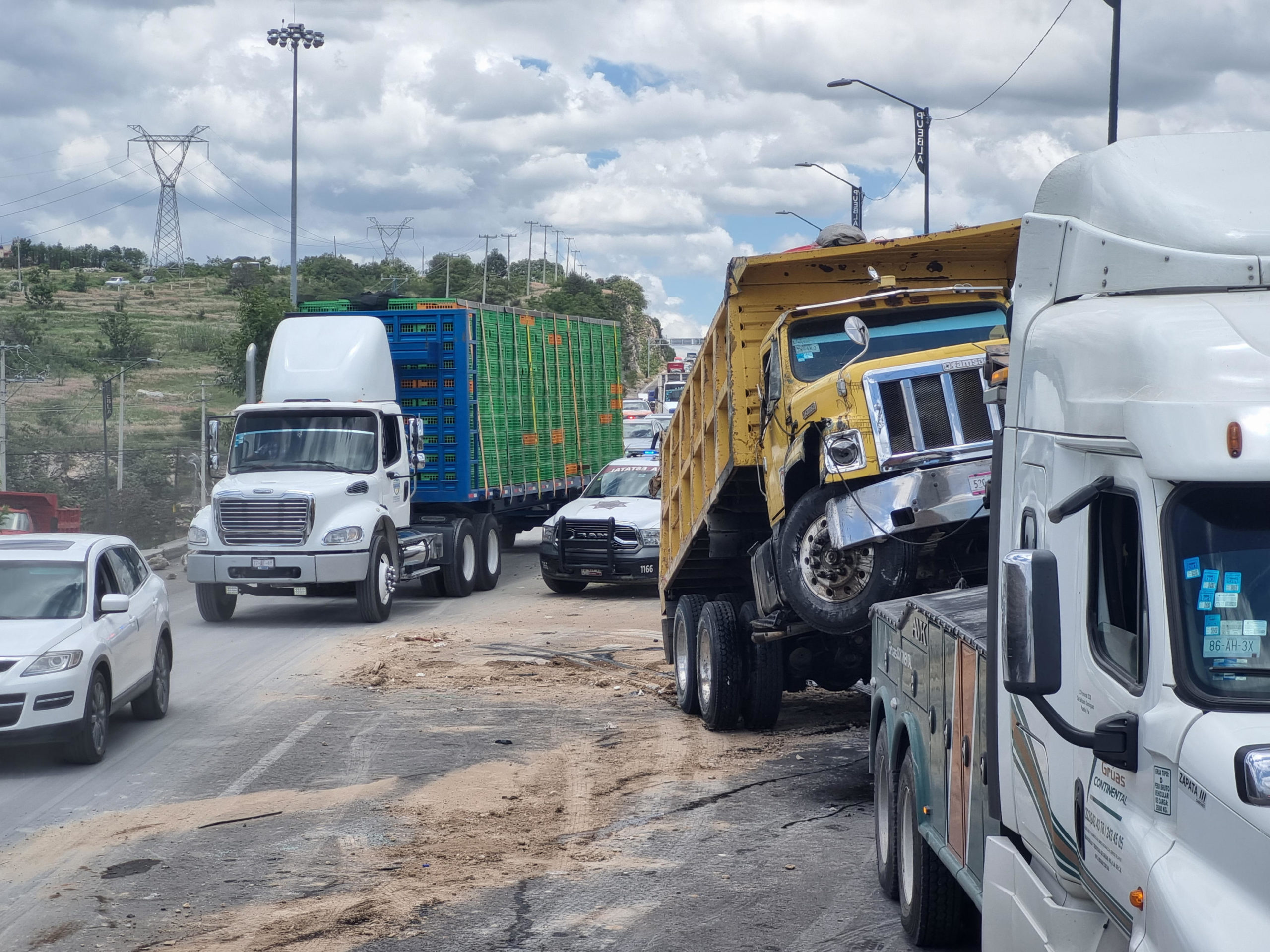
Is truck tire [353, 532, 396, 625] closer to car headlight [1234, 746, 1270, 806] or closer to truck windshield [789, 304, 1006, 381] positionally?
truck windshield [789, 304, 1006, 381]

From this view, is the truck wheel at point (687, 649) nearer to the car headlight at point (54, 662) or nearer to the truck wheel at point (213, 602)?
the car headlight at point (54, 662)

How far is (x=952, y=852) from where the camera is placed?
5508 mm

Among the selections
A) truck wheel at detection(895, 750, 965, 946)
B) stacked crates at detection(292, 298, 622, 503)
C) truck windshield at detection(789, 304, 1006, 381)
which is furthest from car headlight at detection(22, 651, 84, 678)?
stacked crates at detection(292, 298, 622, 503)

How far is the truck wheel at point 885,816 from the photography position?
262 inches

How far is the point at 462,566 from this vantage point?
20.1m

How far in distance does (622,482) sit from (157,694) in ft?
33.4

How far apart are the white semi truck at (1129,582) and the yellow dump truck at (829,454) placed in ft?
10.0

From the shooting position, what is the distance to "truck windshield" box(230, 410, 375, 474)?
18141 millimetres

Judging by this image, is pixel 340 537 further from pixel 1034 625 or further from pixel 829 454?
pixel 1034 625

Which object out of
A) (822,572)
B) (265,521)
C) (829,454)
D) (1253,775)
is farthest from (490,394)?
(1253,775)

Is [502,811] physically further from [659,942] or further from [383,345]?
[383,345]

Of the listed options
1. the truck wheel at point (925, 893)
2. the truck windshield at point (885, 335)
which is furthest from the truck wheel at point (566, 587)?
the truck wheel at point (925, 893)

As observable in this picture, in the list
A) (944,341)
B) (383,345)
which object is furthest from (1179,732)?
(383,345)

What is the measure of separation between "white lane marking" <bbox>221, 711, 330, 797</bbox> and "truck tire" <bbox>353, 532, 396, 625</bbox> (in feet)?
18.1
